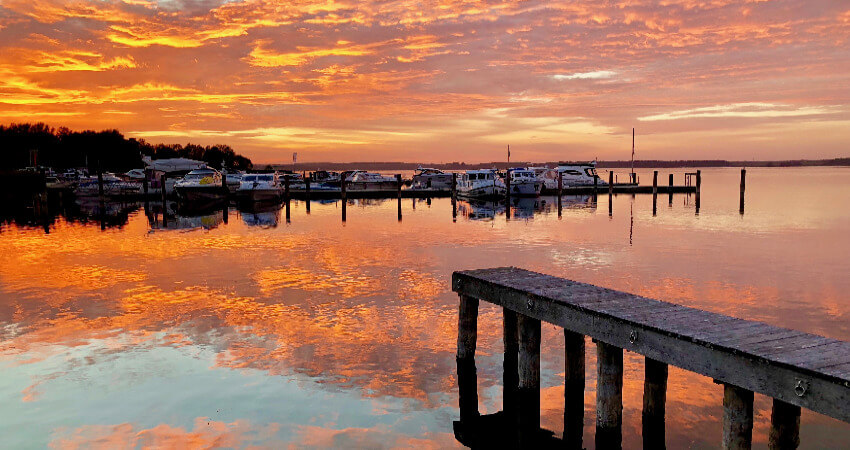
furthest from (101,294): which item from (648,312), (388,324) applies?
(648,312)

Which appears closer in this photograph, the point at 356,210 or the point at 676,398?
the point at 676,398

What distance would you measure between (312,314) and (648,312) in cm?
941

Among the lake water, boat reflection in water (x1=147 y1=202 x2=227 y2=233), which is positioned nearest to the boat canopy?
boat reflection in water (x1=147 y1=202 x2=227 y2=233)

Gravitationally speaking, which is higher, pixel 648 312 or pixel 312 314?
pixel 648 312

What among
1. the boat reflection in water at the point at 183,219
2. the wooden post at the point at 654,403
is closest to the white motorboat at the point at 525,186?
the boat reflection in water at the point at 183,219

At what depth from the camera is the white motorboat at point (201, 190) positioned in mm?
58281

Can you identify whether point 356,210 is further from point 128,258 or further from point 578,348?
point 578,348

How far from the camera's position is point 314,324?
16.1m

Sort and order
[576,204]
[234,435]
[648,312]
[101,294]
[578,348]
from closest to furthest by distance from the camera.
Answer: [648,312]
[234,435]
[578,348]
[101,294]
[576,204]

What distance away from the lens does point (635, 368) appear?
504 inches

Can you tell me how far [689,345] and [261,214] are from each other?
146 feet

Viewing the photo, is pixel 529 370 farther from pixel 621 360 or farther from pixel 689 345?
pixel 689 345

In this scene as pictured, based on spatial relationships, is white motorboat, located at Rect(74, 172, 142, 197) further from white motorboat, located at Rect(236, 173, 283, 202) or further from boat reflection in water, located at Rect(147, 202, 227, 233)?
white motorboat, located at Rect(236, 173, 283, 202)

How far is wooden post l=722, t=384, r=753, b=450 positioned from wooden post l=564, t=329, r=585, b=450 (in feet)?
10.0
